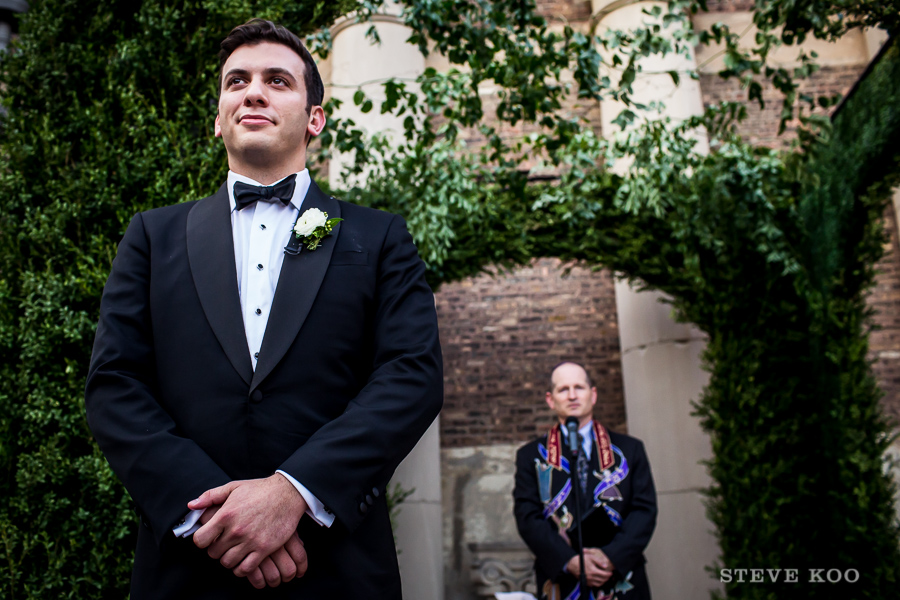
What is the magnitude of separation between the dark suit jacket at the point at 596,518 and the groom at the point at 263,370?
2.42m

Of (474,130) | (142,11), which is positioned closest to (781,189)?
(474,130)

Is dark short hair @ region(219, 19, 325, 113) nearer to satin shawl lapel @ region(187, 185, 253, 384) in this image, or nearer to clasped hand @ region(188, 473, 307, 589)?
satin shawl lapel @ region(187, 185, 253, 384)

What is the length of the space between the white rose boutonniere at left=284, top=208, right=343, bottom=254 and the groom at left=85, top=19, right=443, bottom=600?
0.06 feet

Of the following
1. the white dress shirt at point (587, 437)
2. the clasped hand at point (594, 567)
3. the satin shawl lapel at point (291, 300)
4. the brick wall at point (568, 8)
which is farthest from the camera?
the brick wall at point (568, 8)

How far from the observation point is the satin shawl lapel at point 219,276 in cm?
171

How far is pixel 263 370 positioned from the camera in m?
1.68

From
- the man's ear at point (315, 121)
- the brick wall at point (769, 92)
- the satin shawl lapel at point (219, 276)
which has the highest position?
the brick wall at point (769, 92)

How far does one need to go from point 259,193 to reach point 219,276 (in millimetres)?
257

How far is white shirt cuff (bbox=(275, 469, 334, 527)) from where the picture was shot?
1.50 m

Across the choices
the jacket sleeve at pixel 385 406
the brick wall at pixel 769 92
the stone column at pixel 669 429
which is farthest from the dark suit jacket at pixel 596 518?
the brick wall at pixel 769 92

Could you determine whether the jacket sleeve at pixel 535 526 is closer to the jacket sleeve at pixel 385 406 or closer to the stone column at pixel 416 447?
the stone column at pixel 416 447

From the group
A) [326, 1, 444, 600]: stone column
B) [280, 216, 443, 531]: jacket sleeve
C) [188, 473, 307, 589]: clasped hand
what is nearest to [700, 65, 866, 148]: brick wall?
[326, 1, 444, 600]: stone column

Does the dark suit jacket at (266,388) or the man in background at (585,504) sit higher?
the dark suit jacket at (266,388)

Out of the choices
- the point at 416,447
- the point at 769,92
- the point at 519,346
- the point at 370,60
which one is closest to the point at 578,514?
the point at 416,447
